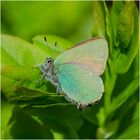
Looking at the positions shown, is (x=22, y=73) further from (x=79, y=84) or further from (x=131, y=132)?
(x=131, y=132)

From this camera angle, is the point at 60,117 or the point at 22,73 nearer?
the point at 22,73

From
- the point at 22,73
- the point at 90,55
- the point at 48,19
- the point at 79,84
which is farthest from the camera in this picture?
the point at 48,19

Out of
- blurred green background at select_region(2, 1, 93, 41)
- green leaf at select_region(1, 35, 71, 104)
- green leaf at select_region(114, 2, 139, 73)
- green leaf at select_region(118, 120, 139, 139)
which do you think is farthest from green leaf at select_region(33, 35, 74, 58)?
blurred green background at select_region(2, 1, 93, 41)

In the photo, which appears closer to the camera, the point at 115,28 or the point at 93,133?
the point at 115,28

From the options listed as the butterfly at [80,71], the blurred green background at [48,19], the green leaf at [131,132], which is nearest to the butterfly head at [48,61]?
the butterfly at [80,71]

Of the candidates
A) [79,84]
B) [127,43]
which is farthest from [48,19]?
[127,43]

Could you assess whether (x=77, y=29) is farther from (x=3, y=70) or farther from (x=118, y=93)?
(x=3, y=70)

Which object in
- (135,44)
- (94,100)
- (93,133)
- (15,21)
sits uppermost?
(15,21)

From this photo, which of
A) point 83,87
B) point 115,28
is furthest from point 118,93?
point 115,28
